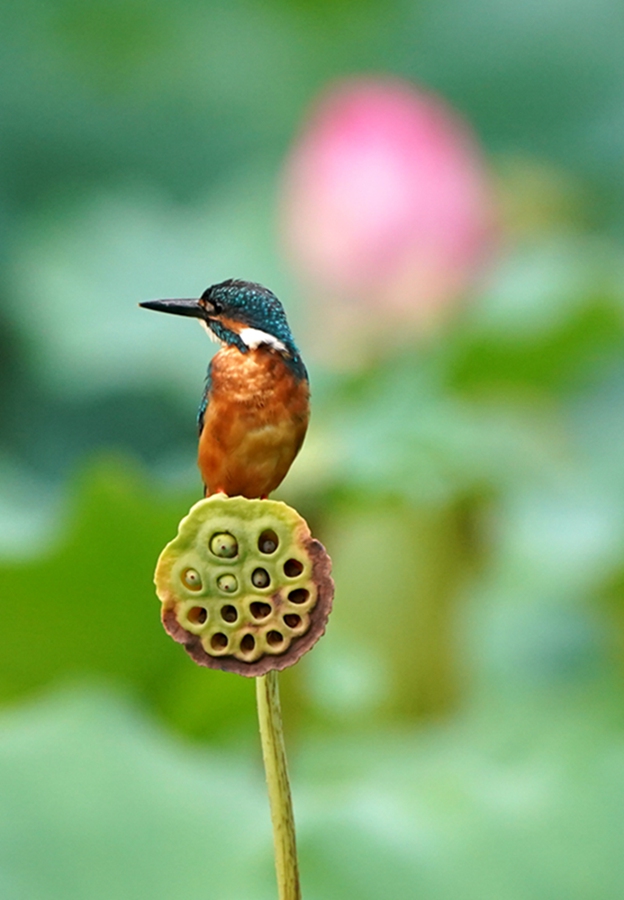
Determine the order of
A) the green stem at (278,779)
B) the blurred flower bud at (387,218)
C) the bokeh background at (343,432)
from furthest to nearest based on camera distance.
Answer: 1. the blurred flower bud at (387,218)
2. the bokeh background at (343,432)
3. the green stem at (278,779)

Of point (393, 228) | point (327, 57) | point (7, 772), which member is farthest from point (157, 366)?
point (327, 57)

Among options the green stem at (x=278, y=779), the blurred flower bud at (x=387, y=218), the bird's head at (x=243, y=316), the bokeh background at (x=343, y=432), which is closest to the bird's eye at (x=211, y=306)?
the bird's head at (x=243, y=316)

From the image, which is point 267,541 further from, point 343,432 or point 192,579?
point 343,432

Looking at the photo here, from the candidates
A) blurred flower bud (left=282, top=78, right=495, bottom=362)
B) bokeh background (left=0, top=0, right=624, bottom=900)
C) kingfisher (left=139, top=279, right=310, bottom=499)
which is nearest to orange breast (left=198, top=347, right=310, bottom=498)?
kingfisher (left=139, top=279, right=310, bottom=499)

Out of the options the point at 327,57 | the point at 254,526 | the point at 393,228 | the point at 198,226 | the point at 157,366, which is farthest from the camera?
the point at 327,57

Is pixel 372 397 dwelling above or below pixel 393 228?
below

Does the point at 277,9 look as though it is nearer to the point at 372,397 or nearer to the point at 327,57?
the point at 327,57

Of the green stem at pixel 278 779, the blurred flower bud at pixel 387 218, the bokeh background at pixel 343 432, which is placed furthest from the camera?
the blurred flower bud at pixel 387 218

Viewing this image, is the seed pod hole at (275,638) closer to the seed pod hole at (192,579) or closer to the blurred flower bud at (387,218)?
the seed pod hole at (192,579)
